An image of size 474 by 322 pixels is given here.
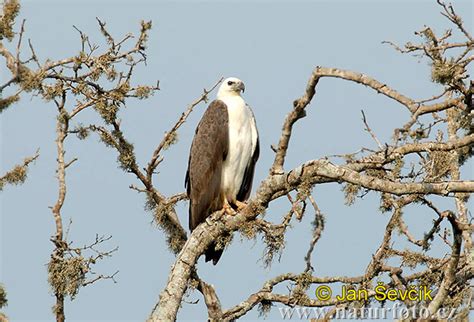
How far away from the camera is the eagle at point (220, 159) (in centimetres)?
870

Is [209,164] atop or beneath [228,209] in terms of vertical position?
atop

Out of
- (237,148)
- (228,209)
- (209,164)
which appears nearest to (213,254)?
(228,209)

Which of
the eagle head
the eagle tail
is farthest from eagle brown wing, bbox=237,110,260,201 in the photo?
the eagle tail

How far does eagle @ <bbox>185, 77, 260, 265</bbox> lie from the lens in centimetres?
870

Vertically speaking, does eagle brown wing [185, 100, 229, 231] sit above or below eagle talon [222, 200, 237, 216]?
above

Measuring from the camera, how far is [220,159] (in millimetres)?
8742

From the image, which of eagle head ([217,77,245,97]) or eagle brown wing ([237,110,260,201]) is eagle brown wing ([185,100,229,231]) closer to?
eagle brown wing ([237,110,260,201])

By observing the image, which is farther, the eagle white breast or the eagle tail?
the eagle white breast

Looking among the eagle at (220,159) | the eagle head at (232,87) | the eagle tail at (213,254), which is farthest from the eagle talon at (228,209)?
the eagle head at (232,87)

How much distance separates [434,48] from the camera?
639 centimetres

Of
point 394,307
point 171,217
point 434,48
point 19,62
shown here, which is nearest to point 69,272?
point 171,217

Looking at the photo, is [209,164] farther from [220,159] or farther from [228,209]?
[228,209]

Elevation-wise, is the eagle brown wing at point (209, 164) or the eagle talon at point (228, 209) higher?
the eagle brown wing at point (209, 164)

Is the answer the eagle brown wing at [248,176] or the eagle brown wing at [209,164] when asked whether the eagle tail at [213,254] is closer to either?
the eagle brown wing at [209,164]
